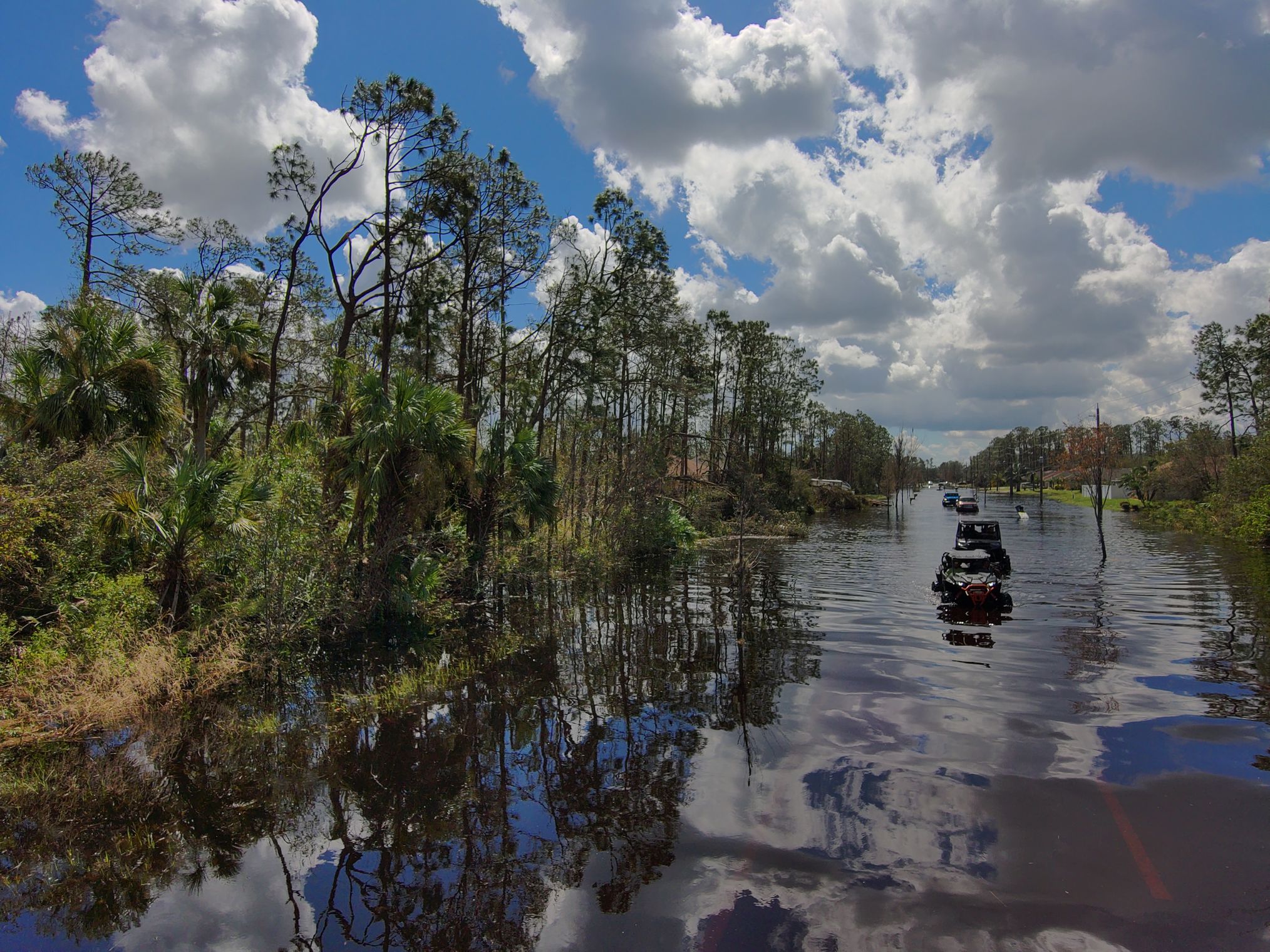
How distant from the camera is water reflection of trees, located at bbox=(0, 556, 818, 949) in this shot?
19.0 feet

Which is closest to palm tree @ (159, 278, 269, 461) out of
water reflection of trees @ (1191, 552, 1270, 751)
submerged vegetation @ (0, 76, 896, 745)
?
submerged vegetation @ (0, 76, 896, 745)

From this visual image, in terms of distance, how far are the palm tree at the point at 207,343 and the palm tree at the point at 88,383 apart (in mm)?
2006

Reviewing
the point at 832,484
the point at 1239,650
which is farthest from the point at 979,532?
the point at 832,484

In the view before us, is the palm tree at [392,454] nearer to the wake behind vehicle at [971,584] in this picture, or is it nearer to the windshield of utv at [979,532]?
the wake behind vehicle at [971,584]

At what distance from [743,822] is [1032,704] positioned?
608 centimetres

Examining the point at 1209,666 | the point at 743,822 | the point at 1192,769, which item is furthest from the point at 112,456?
the point at 1209,666

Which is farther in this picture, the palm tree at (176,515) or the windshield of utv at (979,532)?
the windshield of utv at (979,532)

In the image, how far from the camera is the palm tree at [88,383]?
14305 millimetres

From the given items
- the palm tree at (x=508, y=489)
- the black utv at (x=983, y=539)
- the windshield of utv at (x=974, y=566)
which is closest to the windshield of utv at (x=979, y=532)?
the black utv at (x=983, y=539)

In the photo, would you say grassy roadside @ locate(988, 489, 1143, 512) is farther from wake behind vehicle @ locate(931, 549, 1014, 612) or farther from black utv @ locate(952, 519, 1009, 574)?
wake behind vehicle @ locate(931, 549, 1014, 612)

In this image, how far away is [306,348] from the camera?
94.7ft

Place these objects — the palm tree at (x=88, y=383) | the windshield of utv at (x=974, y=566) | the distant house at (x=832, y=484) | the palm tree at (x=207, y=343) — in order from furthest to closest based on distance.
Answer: the distant house at (x=832, y=484), the windshield of utv at (x=974, y=566), the palm tree at (x=207, y=343), the palm tree at (x=88, y=383)

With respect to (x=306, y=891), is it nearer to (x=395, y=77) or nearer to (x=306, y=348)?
(x=395, y=77)

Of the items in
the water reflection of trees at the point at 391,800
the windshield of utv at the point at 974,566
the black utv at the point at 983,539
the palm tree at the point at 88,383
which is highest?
the palm tree at the point at 88,383
